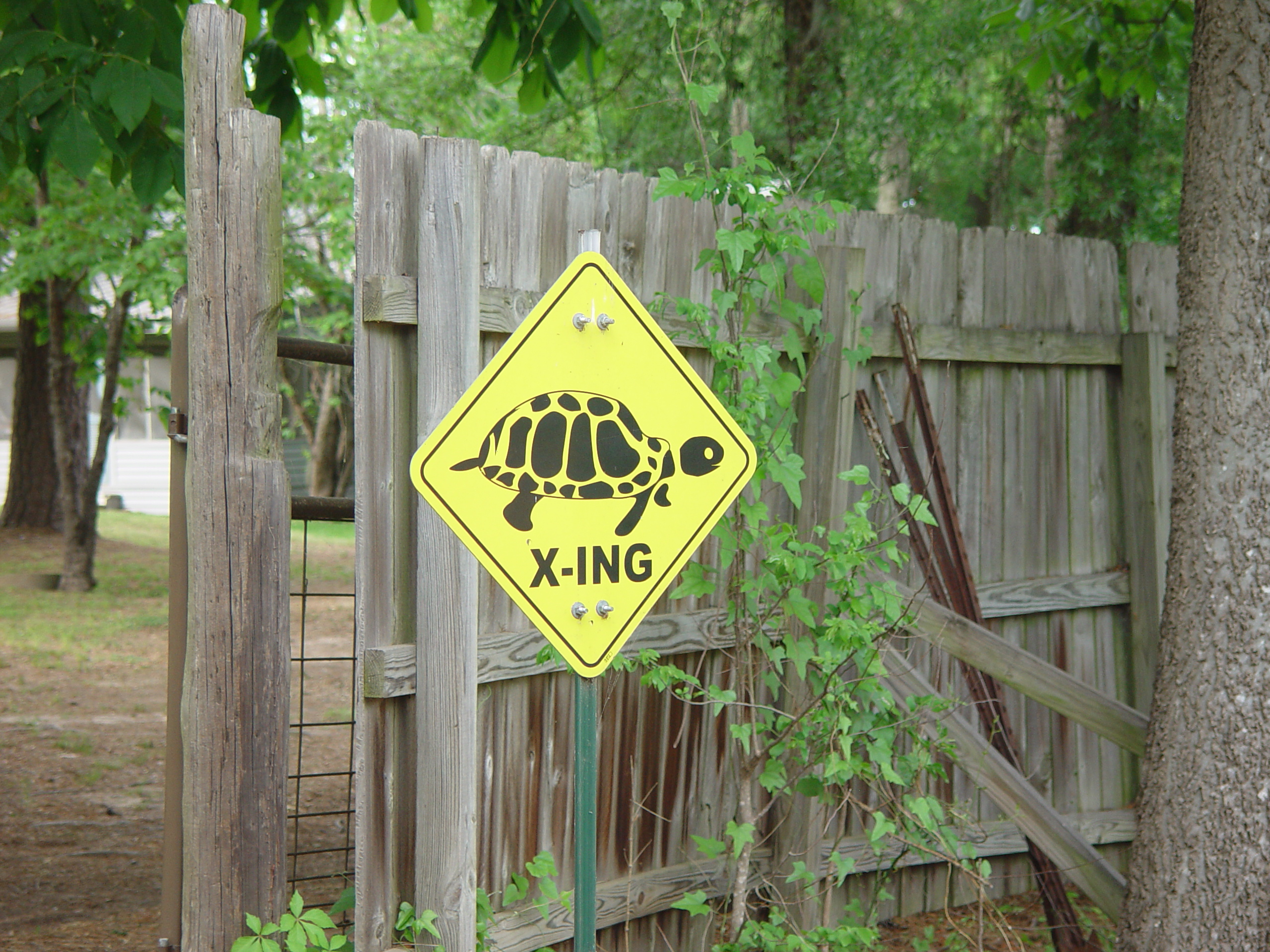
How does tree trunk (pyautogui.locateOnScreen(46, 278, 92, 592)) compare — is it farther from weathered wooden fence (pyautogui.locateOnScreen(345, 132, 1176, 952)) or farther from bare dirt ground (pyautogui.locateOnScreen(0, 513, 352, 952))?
weathered wooden fence (pyautogui.locateOnScreen(345, 132, 1176, 952))

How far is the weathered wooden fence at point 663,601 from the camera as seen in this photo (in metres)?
3.00

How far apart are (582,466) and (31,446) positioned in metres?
14.9

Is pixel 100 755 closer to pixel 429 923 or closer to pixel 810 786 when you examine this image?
pixel 429 923

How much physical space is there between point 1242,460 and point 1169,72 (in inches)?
180

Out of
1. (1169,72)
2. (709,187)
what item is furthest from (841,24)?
(709,187)

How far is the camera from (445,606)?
3.03 metres

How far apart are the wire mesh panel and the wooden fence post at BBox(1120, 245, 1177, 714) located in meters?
3.27

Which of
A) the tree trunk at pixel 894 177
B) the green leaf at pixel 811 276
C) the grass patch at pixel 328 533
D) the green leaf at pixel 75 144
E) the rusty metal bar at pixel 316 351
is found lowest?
the grass patch at pixel 328 533

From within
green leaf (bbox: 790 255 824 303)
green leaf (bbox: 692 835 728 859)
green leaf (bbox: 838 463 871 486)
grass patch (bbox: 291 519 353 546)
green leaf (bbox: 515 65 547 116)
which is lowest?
green leaf (bbox: 692 835 728 859)

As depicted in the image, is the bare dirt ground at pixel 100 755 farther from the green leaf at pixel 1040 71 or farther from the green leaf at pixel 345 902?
the green leaf at pixel 1040 71

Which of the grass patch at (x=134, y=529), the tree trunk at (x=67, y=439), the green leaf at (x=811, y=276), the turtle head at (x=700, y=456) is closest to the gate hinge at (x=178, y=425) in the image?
the turtle head at (x=700, y=456)

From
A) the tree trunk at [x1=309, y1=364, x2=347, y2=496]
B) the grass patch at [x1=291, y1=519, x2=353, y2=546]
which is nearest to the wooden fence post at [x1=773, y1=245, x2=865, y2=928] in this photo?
the grass patch at [x1=291, y1=519, x2=353, y2=546]

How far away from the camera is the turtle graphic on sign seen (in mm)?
2176

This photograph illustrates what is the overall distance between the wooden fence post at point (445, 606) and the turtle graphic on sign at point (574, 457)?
0.86m
